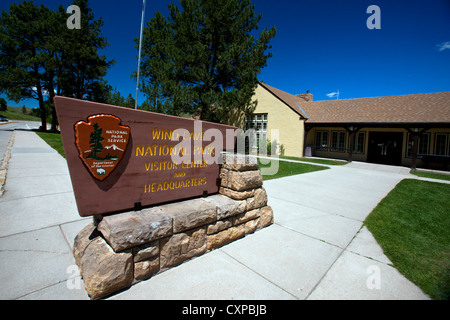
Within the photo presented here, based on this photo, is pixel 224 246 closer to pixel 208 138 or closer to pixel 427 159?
pixel 208 138

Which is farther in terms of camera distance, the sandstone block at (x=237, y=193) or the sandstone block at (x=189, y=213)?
the sandstone block at (x=237, y=193)

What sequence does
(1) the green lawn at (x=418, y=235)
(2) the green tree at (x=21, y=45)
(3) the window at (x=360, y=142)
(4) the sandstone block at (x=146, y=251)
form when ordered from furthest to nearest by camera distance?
(2) the green tree at (x=21, y=45) < (3) the window at (x=360, y=142) < (1) the green lawn at (x=418, y=235) < (4) the sandstone block at (x=146, y=251)

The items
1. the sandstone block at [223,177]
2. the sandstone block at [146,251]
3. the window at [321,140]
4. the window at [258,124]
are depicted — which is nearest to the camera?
the sandstone block at [146,251]

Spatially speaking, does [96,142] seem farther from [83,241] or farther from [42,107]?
[42,107]

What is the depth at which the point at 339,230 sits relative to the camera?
374 centimetres

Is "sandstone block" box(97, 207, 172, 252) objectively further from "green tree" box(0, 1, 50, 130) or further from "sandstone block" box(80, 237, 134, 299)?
"green tree" box(0, 1, 50, 130)

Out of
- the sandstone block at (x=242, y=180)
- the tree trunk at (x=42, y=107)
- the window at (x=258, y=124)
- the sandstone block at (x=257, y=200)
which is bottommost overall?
the sandstone block at (x=257, y=200)

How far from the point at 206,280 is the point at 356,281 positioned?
165 centimetres

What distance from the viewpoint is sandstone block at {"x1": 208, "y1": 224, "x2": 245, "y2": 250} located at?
113 inches

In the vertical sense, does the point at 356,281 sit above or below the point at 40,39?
below

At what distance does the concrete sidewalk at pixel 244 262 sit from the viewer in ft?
6.93

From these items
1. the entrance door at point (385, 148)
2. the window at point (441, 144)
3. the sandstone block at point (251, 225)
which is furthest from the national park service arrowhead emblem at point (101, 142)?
the window at point (441, 144)

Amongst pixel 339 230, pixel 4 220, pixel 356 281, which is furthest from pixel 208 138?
pixel 4 220

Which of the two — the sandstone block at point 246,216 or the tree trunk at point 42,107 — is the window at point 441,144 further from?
the tree trunk at point 42,107
